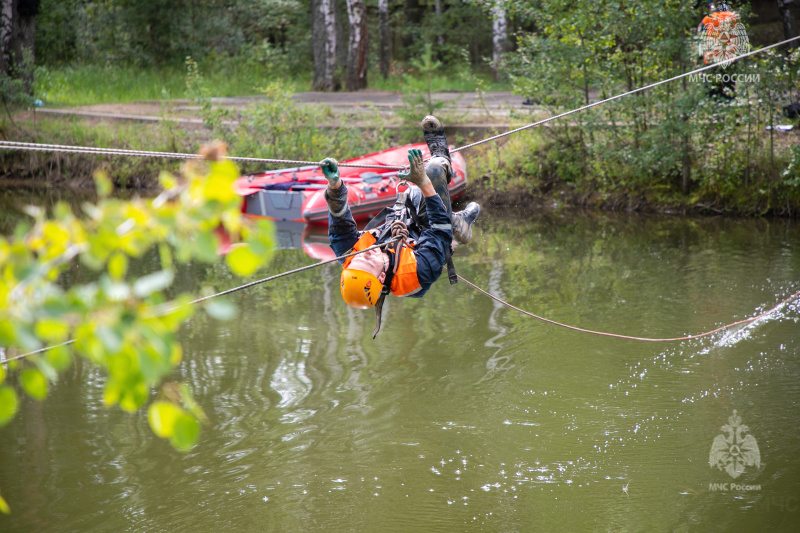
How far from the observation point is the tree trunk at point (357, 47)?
1645 cm

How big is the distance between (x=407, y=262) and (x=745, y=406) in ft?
8.35

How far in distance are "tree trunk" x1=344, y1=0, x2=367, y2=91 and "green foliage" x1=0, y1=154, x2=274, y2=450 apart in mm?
16221

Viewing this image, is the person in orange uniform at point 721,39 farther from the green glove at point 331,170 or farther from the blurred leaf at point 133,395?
the blurred leaf at point 133,395

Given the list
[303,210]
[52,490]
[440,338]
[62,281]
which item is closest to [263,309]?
[440,338]

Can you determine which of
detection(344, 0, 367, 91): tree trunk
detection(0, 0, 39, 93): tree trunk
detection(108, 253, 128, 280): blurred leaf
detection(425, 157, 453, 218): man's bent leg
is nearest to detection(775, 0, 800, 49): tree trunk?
detection(425, 157, 453, 218): man's bent leg

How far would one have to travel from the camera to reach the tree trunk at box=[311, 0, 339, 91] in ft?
54.9

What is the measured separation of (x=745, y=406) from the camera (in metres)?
4.86

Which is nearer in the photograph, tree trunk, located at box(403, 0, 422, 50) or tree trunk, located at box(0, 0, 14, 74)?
tree trunk, located at box(0, 0, 14, 74)

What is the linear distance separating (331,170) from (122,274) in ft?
9.03

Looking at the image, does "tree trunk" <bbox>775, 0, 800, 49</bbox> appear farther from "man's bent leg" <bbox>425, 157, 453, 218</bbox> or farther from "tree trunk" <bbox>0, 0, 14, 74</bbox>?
"tree trunk" <bbox>0, 0, 14, 74</bbox>

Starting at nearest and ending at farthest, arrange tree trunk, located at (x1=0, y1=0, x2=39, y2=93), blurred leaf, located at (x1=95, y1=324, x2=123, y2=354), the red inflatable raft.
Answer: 1. blurred leaf, located at (x1=95, y1=324, x2=123, y2=354)
2. the red inflatable raft
3. tree trunk, located at (x1=0, y1=0, x2=39, y2=93)

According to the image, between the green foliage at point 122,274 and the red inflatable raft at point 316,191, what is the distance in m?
10.0

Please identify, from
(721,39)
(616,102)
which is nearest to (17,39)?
(616,102)

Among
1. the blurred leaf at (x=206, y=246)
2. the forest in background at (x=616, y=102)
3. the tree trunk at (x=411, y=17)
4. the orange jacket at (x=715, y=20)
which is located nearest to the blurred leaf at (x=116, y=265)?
the blurred leaf at (x=206, y=246)
